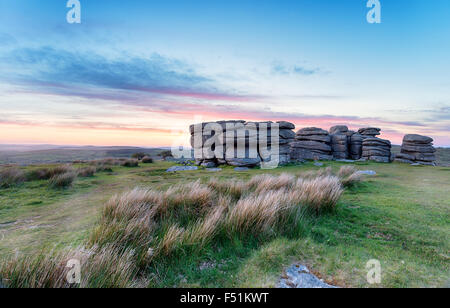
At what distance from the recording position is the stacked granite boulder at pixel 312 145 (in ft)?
89.0

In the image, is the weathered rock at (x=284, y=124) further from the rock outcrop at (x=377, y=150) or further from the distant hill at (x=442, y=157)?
the distant hill at (x=442, y=157)

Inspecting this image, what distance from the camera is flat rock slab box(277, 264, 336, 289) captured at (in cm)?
274

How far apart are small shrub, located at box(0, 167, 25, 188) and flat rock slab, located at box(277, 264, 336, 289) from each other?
41.4 ft

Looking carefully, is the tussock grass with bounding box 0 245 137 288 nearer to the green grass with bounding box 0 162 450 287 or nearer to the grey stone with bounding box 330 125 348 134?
the green grass with bounding box 0 162 450 287

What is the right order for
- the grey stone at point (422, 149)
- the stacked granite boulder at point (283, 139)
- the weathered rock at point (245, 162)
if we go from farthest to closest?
the grey stone at point (422, 149), the stacked granite boulder at point (283, 139), the weathered rock at point (245, 162)

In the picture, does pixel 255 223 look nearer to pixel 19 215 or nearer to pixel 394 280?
pixel 394 280

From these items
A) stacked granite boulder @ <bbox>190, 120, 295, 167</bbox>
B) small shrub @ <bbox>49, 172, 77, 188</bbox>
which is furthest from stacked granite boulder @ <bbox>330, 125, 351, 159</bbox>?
small shrub @ <bbox>49, 172, 77, 188</bbox>

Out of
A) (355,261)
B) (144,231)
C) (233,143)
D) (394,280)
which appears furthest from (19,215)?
(233,143)

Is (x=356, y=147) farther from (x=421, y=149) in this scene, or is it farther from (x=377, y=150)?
(x=421, y=149)

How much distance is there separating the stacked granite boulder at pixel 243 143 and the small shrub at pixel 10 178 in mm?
13842

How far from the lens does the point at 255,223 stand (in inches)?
173

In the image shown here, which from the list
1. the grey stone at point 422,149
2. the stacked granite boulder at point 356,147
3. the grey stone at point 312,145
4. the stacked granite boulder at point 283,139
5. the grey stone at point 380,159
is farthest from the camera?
the stacked granite boulder at point 356,147

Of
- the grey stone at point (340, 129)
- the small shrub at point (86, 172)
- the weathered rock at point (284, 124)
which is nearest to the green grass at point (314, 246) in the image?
the small shrub at point (86, 172)
